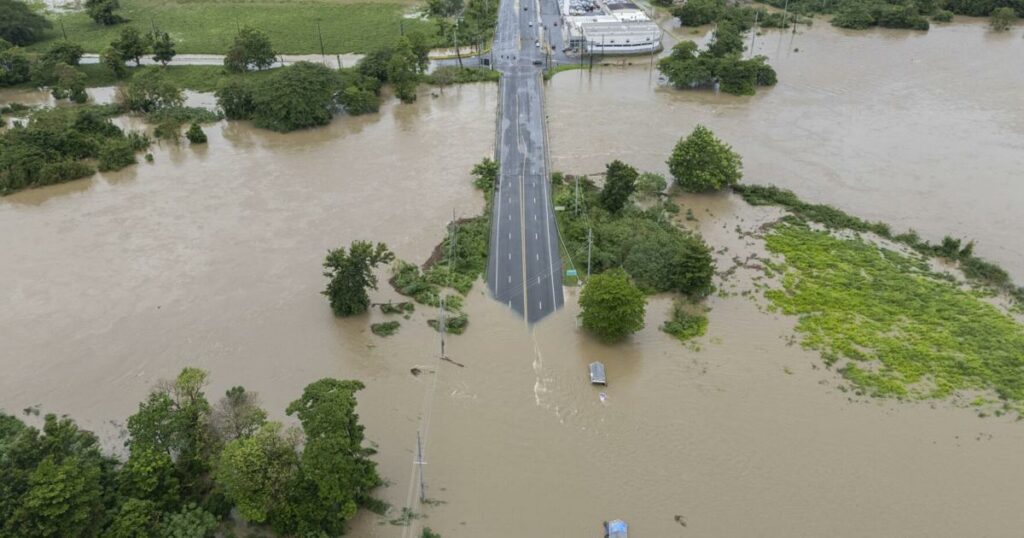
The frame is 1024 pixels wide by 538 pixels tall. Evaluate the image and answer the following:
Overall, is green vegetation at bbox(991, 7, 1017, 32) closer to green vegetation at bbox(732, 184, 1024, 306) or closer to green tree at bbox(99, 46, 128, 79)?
green vegetation at bbox(732, 184, 1024, 306)

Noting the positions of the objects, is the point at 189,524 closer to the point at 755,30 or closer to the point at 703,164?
the point at 703,164

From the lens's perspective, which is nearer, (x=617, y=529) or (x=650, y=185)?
(x=617, y=529)

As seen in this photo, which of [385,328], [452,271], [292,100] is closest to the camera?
[385,328]

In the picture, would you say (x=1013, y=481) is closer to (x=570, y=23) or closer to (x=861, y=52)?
(x=861, y=52)

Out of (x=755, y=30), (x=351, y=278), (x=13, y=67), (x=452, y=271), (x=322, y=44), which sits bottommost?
(x=452, y=271)

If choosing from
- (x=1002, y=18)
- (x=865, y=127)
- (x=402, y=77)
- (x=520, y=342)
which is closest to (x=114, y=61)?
(x=402, y=77)

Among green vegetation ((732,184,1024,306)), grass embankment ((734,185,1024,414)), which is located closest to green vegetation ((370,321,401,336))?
grass embankment ((734,185,1024,414))
